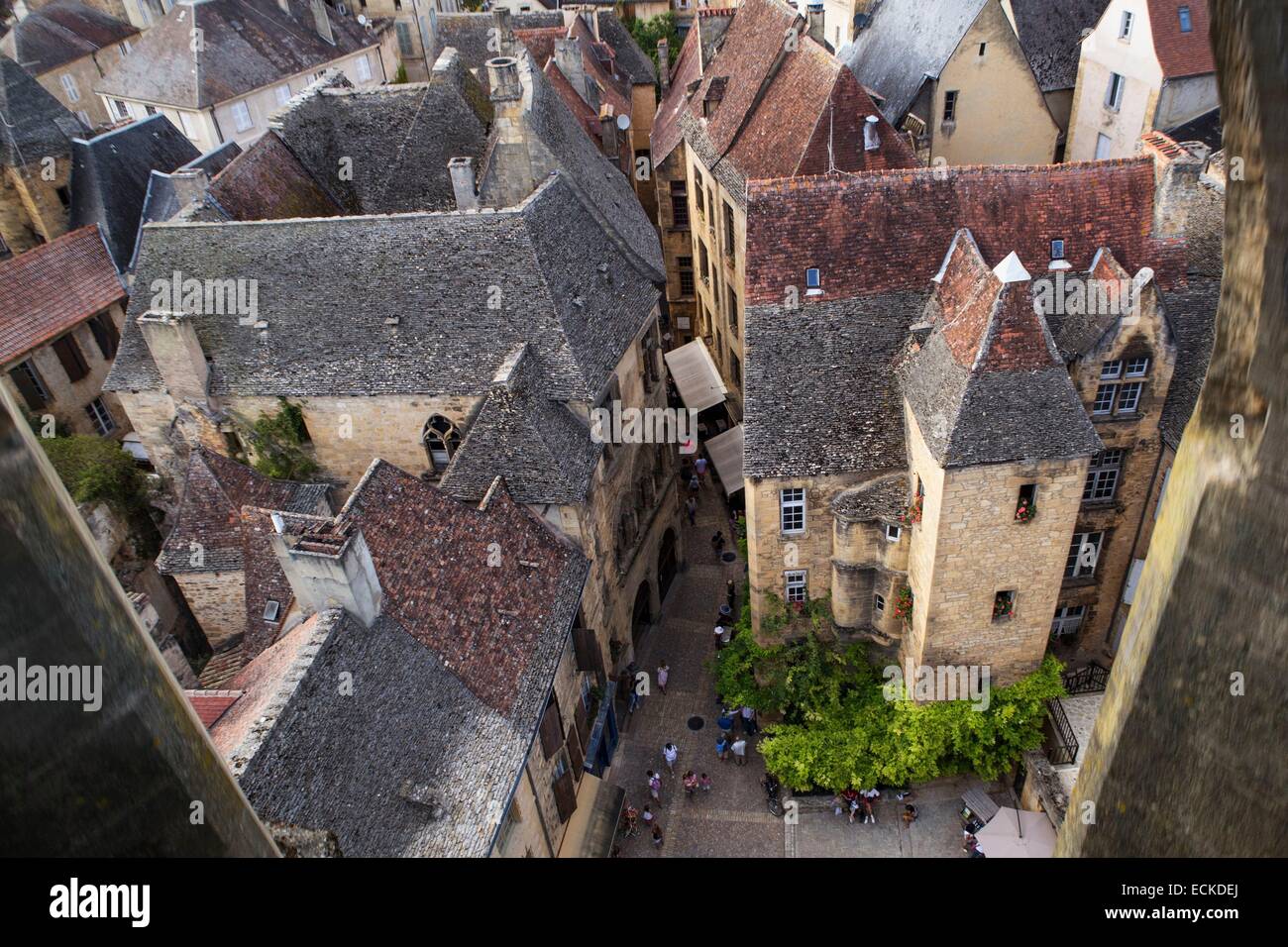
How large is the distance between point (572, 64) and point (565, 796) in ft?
129

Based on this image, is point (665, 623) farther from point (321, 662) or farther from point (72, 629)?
point (72, 629)

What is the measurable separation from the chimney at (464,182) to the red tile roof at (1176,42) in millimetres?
26785

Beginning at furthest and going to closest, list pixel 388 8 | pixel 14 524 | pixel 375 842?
1. pixel 388 8
2. pixel 375 842
3. pixel 14 524

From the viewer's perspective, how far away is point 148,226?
2881cm

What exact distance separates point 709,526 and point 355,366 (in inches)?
644

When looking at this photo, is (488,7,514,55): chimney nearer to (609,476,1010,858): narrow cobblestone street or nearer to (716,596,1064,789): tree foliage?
(609,476,1010,858): narrow cobblestone street

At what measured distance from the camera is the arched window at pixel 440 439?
89.7ft

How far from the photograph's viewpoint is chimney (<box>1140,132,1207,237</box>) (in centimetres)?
2248

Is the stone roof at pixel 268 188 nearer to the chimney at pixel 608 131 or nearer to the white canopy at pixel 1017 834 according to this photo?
the chimney at pixel 608 131

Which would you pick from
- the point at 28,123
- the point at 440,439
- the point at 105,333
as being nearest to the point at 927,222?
the point at 440,439

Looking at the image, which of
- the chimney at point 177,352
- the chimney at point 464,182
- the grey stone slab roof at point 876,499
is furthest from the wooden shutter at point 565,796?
the chimney at point 464,182

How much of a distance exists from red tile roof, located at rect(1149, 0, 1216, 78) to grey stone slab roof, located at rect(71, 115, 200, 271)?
44931 mm

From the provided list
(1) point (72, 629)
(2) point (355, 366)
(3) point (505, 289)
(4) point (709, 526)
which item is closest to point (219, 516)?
(2) point (355, 366)

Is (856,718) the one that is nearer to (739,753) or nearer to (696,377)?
(739,753)
